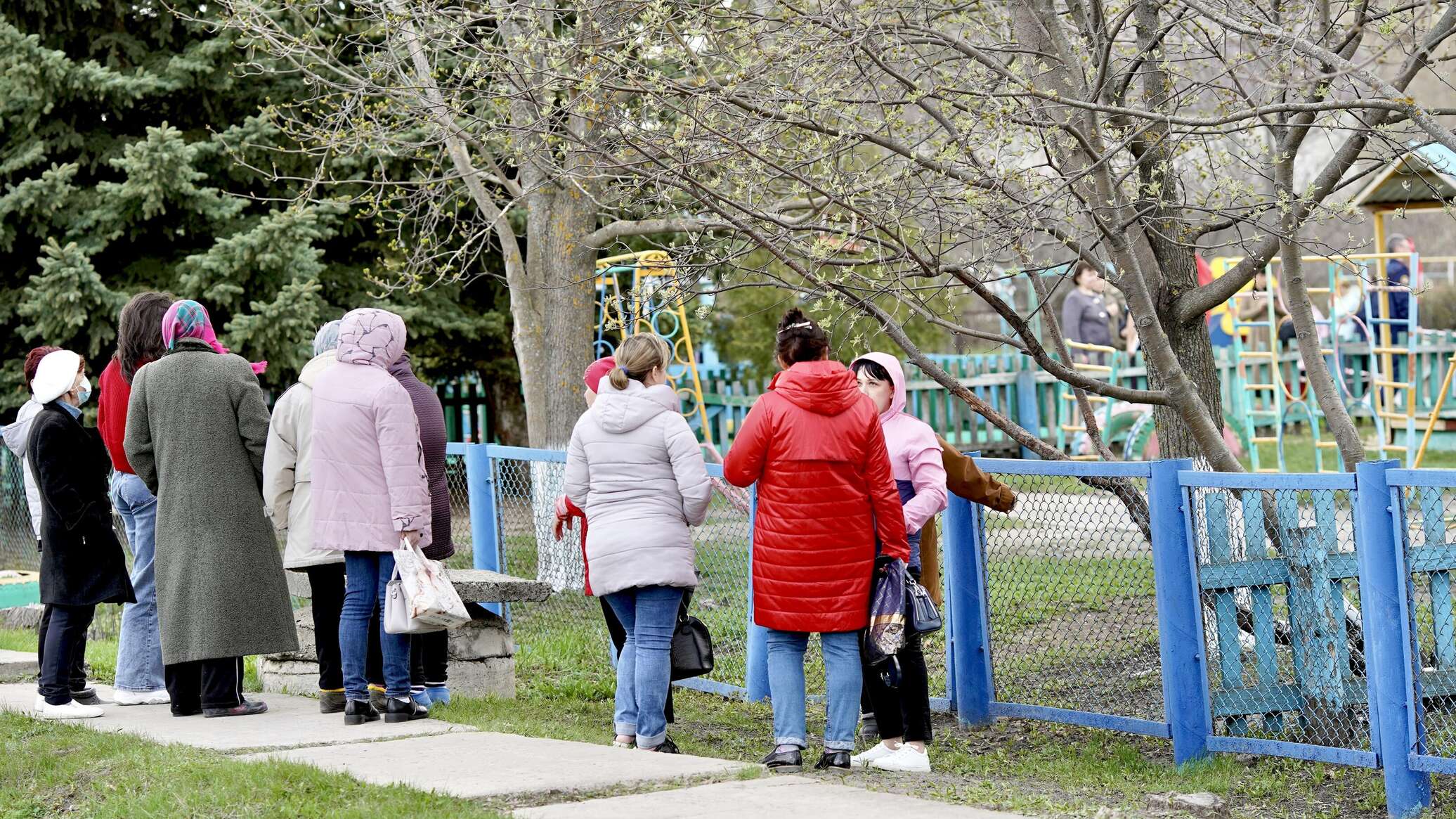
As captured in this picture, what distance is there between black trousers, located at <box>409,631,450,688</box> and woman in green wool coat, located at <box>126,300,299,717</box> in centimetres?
57

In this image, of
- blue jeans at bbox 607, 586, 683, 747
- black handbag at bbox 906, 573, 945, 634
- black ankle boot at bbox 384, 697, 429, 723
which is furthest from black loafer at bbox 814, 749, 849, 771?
black ankle boot at bbox 384, 697, 429, 723

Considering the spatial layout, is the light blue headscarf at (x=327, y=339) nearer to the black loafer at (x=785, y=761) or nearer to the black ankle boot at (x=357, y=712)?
the black ankle boot at (x=357, y=712)

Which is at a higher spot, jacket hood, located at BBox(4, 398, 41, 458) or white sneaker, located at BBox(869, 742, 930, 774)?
jacket hood, located at BBox(4, 398, 41, 458)

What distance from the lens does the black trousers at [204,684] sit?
6547mm

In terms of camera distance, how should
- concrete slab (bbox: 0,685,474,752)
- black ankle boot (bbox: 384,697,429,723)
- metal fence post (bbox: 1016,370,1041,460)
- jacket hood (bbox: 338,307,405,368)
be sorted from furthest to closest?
metal fence post (bbox: 1016,370,1041,460) → black ankle boot (bbox: 384,697,429,723) → jacket hood (bbox: 338,307,405,368) → concrete slab (bbox: 0,685,474,752)

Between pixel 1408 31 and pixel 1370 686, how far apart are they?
327 cm

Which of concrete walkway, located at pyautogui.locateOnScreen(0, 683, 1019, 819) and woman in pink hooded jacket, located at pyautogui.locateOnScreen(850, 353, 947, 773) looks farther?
woman in pink hooded jacket, located at pyautogui.locateOnScreen(850, 353, 947, 773)

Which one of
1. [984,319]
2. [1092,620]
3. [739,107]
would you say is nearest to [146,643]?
[739,107]

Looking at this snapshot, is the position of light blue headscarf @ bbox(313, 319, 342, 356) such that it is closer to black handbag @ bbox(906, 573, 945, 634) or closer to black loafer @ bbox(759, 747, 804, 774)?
black loafer @ bbox(759, 747, 804, 774)

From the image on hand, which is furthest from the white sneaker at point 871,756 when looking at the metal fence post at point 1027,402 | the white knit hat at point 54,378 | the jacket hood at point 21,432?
the metal fence post at point 1027,402

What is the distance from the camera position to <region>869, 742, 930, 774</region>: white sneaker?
5.73 m

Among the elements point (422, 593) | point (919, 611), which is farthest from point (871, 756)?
point (422, 593)

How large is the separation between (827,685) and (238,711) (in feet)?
8.46

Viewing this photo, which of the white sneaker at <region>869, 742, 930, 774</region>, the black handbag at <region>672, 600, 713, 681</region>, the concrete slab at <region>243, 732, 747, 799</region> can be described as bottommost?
the white sneaker at <region>869, 742, 930, 774</region>
